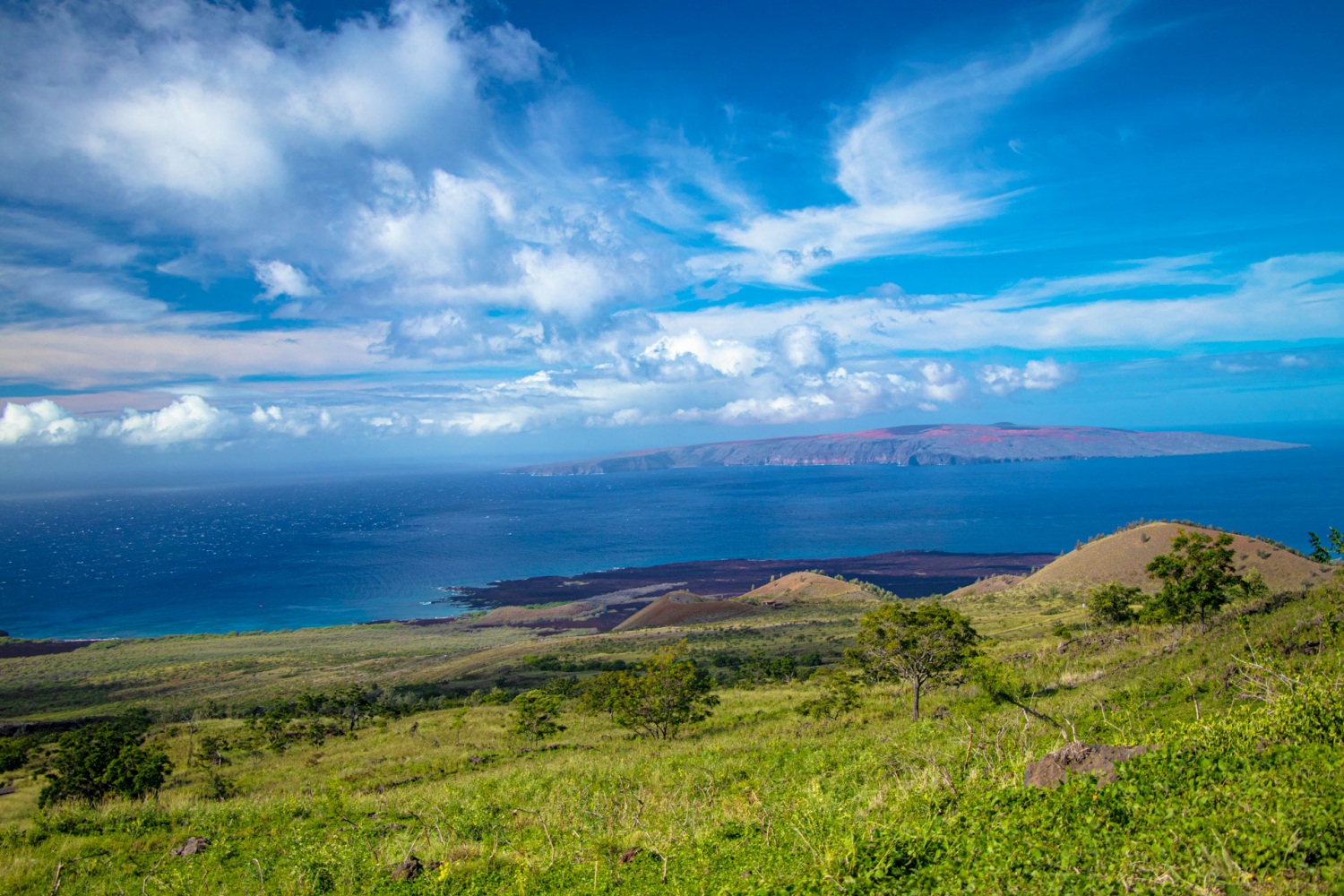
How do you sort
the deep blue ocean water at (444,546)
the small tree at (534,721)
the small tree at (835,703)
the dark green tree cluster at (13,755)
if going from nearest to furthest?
the small tree at (835,703)
the small tree at (534,721)
the dark green tree cluster at (13,755)
the deep blue ocean water at (444,546)

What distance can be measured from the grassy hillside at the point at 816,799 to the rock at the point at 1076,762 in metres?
0.26

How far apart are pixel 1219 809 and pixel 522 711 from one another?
795 inches

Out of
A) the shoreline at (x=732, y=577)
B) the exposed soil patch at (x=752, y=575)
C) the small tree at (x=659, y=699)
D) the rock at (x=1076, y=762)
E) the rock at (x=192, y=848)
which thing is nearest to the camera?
the rock at (x=1076, y=762)

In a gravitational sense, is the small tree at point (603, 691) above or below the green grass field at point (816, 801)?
below

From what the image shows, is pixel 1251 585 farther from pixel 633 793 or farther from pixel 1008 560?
pixel 1008 560

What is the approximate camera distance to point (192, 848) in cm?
1138

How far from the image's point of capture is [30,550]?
158m

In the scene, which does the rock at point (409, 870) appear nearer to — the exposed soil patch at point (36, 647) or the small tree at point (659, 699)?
the small tree at point (659, 699)

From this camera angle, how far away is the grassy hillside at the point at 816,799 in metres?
5.84

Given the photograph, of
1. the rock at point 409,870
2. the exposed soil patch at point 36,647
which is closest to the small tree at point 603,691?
the rock at point 409,870

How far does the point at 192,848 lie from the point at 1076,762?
13.9 m

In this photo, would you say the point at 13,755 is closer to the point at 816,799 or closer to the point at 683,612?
the point at 816,799

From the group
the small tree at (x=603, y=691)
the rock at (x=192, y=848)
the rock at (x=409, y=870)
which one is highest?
the rock at (x=409, y=870)

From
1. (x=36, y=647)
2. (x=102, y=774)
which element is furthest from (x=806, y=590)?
(x=36, y=647)
